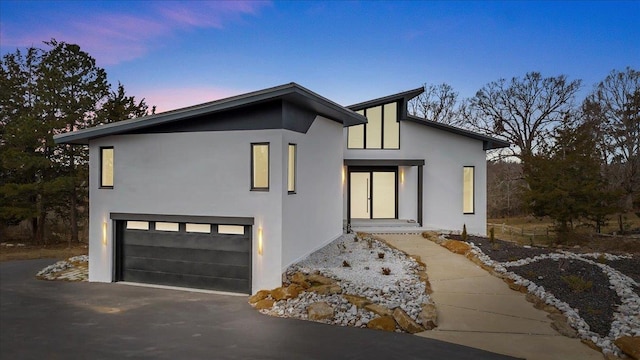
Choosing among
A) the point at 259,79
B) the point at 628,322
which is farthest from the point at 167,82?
the point at 628,322

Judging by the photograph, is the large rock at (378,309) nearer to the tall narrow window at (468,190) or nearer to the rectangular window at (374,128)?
the rectangular window at (374,128)

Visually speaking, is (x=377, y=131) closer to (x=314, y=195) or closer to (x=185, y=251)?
(x=314, y=195)

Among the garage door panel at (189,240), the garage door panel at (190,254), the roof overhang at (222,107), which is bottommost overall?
the garage door panel at (190,254)

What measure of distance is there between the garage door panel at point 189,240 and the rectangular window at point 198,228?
0.33ft

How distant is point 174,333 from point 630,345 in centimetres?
682

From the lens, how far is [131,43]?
1548cm

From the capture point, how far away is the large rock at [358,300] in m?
8.05

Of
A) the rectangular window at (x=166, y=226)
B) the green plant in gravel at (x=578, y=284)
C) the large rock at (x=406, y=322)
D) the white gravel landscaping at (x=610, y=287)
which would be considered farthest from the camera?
the rectangular window at (x=166, y=226)

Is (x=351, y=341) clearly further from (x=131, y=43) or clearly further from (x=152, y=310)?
(x=131, y=43)

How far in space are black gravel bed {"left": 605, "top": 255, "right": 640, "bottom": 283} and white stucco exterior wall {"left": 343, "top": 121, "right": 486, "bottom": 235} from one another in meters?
6.74

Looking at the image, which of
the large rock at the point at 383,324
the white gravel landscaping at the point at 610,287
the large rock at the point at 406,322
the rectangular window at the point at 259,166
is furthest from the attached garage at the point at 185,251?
the white gravel landscaping at the point at 610,287

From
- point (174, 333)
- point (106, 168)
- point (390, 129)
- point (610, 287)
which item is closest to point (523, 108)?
point (390, 129)

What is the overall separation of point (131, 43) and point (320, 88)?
34.2ft

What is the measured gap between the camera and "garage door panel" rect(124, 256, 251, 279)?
10242 mm
